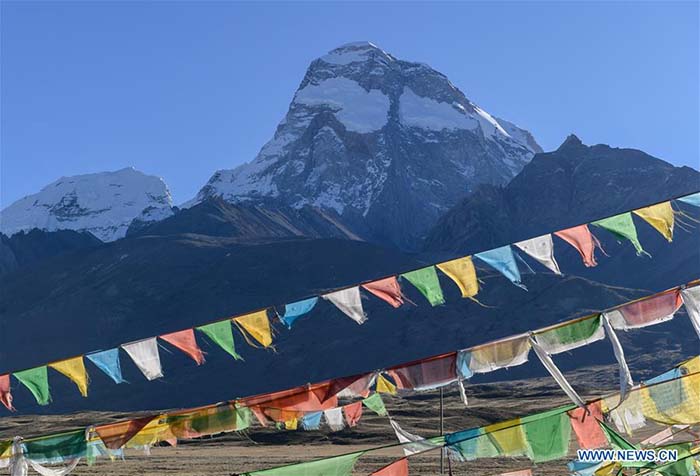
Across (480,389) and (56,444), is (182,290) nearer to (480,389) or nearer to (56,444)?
(480,389)

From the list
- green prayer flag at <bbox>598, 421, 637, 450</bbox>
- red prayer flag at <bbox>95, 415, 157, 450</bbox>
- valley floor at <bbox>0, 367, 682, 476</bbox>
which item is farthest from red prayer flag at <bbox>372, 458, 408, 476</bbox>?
valley floor at <bbox>0, 367, 682, 476</bbox>

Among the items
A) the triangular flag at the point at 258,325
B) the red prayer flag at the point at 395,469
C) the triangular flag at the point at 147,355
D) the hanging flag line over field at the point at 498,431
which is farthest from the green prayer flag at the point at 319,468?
the triangular flag at the point at 147,355

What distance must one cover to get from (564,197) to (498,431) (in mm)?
171150

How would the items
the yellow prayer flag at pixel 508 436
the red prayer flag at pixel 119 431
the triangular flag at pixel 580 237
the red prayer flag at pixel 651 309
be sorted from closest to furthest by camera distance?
the yellow prayer flag at pixel 508 436
the red prayer flag at pixel 119 431
the red prayer flag at pixel 651 309
the triangular flag at pixel 580 237

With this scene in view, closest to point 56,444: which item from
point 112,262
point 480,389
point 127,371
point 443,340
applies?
point 480,389

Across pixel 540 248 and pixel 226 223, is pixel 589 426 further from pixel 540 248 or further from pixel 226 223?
pixel 226 223

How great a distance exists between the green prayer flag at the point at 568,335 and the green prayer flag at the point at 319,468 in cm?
379

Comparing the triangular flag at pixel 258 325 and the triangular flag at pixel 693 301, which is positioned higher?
the triangular flag at pixel 258 325

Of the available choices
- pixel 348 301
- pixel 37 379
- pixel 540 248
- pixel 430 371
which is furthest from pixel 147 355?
pixel 540 248

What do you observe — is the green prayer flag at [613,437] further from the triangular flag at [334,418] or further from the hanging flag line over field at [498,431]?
the triangular flag at [334,418]

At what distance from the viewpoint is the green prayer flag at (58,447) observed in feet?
42.4

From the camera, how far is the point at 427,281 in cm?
1777

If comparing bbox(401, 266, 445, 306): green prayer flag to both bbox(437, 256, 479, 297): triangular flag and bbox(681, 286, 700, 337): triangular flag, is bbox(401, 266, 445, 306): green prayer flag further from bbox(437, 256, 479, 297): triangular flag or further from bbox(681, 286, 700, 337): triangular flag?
bbox(681, 286, 700, 337): triangular flag

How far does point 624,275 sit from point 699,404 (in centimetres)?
13146
